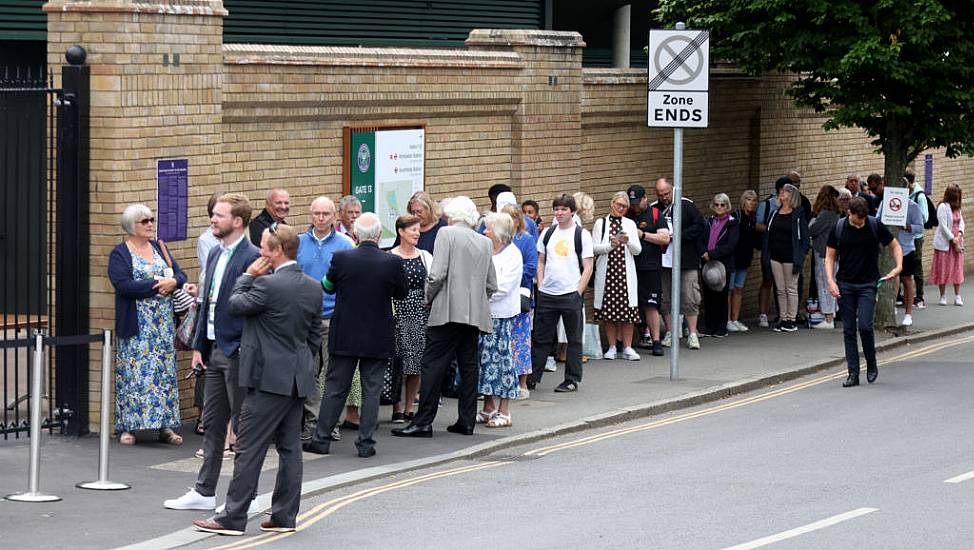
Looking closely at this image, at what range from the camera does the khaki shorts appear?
18312 millimetres

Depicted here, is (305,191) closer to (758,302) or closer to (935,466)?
(935,466)

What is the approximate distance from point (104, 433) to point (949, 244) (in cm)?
1569

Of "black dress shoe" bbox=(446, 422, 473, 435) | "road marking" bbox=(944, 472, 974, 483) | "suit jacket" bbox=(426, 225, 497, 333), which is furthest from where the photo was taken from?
"black dress shoe" bbox=(446, 422, 473, 435)

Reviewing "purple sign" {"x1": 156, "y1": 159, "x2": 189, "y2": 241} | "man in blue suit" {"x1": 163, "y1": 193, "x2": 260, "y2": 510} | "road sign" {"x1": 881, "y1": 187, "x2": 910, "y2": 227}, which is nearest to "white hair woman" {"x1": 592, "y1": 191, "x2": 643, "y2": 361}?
"road sign" {"x1": 881, "y1": 187, "x2": 910, "y2": 227}

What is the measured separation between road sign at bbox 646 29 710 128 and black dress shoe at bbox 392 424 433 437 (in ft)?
14.1

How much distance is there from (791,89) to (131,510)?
12478mm

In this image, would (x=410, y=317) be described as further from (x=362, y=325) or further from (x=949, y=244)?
(x=949, y=244)

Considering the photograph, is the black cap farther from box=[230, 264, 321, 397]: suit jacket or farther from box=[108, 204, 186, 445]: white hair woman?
box=[230, 264, 321, 397]: suit jacket

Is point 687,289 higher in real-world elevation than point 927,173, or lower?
lower

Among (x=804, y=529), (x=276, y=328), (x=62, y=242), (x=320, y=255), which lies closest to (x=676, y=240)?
(x=320, y=255)

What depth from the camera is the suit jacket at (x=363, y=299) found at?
1169 centimetres

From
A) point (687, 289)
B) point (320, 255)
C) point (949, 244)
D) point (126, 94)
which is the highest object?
point (126, 94)

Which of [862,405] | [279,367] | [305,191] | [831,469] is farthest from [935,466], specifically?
[305,191]

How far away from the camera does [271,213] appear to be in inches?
500
